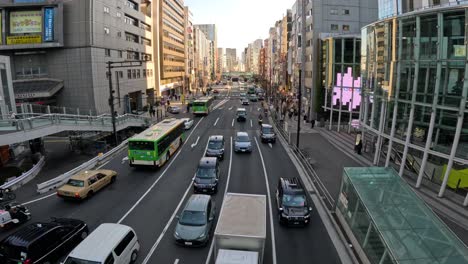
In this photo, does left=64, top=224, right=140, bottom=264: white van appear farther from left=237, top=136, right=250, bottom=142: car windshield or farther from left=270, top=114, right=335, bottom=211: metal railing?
left=237, top=136, right=250, bottom=142: car windshield

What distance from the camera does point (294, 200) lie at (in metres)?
18.4

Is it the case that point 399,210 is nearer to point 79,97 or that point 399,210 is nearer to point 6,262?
point 6,262

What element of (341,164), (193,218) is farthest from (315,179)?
(193,218)

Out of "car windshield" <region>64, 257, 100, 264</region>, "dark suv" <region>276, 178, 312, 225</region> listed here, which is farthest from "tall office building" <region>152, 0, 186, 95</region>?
"car windshield" <region>64, 257, 100, 264</region>

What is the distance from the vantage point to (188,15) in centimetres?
13788

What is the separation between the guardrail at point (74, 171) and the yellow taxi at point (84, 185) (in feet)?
8.62

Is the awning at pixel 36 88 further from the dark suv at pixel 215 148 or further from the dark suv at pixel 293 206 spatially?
A: the dark suv at pixel 293 206

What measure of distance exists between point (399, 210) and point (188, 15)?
137 metres

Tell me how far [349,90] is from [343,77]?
209 centimetres

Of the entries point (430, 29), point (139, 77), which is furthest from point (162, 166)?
point (139, 77)

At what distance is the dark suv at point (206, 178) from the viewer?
2222 cm

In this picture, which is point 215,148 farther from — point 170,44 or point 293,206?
point 170,44

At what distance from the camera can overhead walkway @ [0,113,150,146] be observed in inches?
959

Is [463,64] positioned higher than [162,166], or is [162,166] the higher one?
[463,64]
